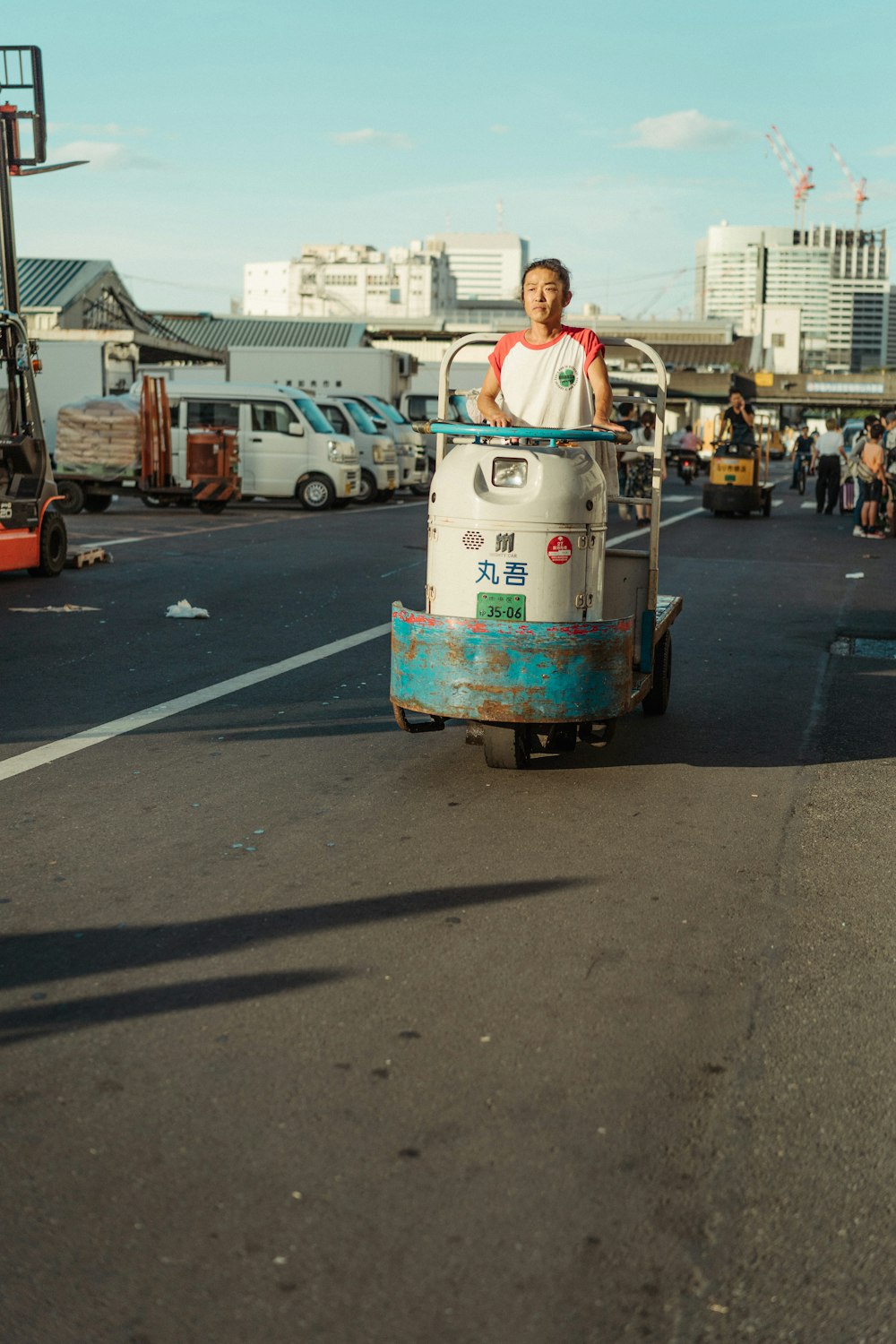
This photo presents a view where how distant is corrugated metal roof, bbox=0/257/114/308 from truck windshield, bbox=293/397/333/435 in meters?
39.9

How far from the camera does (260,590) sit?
13.5 meters

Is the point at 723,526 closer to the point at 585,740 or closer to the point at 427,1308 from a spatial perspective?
the point at 585,740

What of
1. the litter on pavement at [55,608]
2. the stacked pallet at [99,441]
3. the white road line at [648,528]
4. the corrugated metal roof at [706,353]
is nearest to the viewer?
the litter on pavement at [55,608]

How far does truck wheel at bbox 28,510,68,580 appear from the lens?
14180 millimetres

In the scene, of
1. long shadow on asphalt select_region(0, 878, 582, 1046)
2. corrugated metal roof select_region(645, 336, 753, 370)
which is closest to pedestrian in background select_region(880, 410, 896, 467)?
long shadow on asphalt select_region(0, 878, 582, 1046)

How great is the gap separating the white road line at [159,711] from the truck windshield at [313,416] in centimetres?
1698

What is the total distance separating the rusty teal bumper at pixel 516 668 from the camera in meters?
6.09

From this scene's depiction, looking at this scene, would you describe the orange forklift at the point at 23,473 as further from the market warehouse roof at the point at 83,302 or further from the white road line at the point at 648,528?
the market warehouse roof at the point at 83,302

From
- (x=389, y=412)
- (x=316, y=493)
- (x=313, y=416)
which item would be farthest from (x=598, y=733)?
(x=389, y=412)

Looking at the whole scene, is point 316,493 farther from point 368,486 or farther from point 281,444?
point 368,486

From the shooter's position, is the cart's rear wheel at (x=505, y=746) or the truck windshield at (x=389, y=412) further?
the truck windshield at (x=389, y=412)

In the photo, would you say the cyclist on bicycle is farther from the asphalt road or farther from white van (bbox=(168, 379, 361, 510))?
the asphalt road

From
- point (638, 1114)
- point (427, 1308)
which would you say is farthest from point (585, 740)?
point (427, 1308)

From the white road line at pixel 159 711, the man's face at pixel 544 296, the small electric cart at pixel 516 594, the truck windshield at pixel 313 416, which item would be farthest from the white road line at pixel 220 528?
the small electric cart at pixel 516 594
